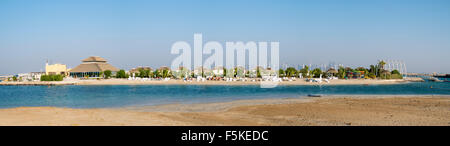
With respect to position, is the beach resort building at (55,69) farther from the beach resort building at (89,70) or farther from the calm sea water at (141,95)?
the calm sea water at (141,95)

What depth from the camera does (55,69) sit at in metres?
73.1

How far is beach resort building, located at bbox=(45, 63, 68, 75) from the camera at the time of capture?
236 ft

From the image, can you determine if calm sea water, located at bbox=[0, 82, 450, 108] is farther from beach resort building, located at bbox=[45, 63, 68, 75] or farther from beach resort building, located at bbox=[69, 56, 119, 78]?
beach resort building, located at bbox=[45, 63, 68, 75]

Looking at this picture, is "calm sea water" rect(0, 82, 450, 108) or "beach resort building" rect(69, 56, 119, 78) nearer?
"calm sea water" rect(0, 82, 450, 108)

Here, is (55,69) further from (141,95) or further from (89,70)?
(141,95)

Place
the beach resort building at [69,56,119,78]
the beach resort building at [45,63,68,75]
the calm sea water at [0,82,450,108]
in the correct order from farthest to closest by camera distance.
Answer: the beach resort building at [45,63,68,75] < the beach resort building at [69,56,119,78] < the calm sea water at [0,82,450,108]

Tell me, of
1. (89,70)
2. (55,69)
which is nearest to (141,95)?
(89,70)

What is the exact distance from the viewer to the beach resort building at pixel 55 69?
71994 mm

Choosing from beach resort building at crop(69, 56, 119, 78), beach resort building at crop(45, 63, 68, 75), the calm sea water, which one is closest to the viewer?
the calm sea water

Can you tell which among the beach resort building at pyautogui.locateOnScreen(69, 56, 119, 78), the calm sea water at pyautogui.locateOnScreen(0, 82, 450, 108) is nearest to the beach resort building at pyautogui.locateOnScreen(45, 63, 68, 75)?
the beach resort building at pyautogui.locateOnScreen(69, 56, 119, 78)

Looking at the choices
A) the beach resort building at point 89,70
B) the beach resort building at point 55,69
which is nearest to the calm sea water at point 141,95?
the beach resort building at point 89,70

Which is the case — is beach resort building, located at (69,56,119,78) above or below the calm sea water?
above
